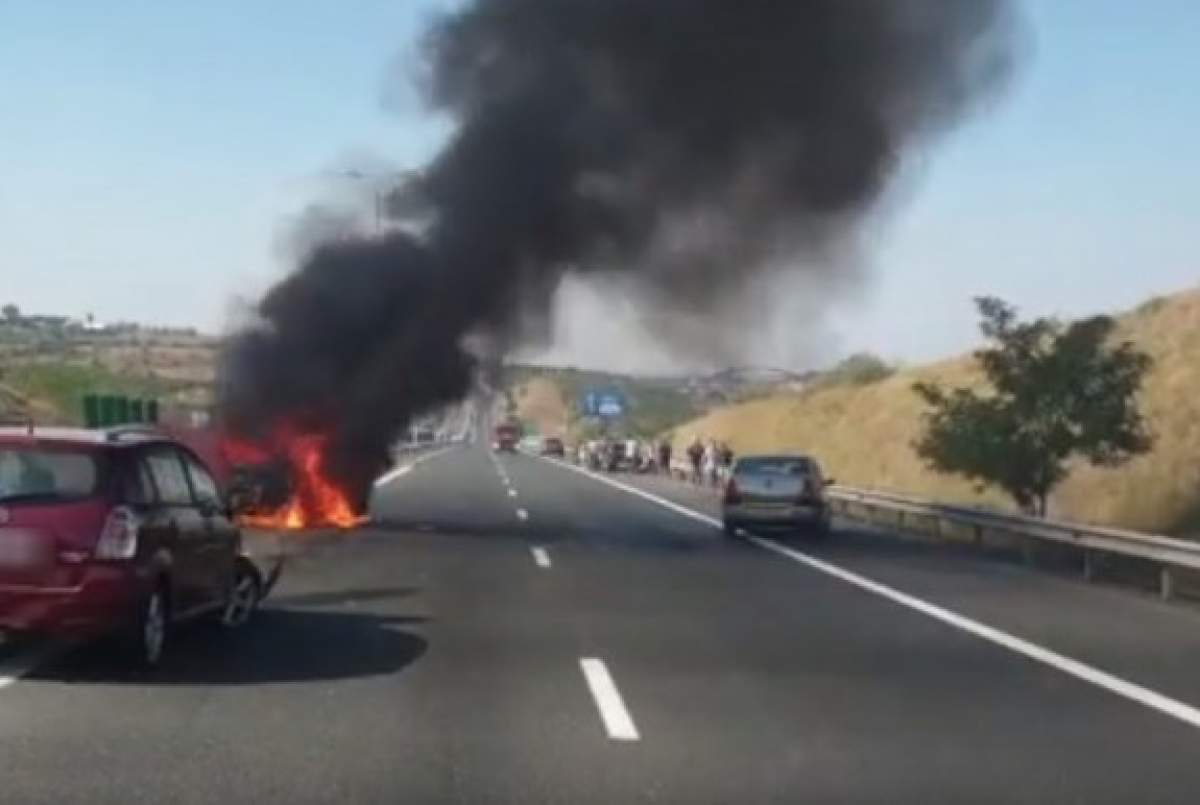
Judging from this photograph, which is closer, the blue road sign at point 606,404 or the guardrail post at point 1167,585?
the guardrail post at point 1167,585

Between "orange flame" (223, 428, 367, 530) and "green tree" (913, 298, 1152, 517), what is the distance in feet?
36.6

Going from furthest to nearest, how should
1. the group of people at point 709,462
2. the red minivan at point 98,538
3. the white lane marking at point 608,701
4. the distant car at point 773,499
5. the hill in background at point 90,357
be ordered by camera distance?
the hill in background at point 90,357 → the group of people at point 709,462 → the distant car at point 773,499 → the red minivan at point 98,538 → the white lane marking at point 608,701

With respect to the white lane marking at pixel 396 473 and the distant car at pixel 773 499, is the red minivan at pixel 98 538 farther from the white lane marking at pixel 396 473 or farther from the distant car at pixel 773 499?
the white lane marking at pixel 396 473

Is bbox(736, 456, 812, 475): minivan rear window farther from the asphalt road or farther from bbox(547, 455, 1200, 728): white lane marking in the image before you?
the asphalt road

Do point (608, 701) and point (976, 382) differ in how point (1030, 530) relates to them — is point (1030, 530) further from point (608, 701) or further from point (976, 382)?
point (976, 382)

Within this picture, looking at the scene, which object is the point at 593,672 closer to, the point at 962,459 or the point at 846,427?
the point at 962,459

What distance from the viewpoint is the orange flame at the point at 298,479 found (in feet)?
100

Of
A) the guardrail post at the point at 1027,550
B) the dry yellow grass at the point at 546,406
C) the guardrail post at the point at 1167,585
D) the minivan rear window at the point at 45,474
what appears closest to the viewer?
the minivan rear window at the point at 45,474

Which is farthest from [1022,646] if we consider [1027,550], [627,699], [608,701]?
[1027,550]

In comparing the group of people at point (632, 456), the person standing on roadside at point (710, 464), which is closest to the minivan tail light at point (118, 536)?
the person standing on roadside at point (710, 464)

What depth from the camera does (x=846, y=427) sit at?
287ft

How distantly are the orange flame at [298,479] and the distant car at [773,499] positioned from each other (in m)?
6.55

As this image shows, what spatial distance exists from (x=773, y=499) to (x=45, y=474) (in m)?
21.0

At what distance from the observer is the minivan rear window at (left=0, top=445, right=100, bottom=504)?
1208 cm
